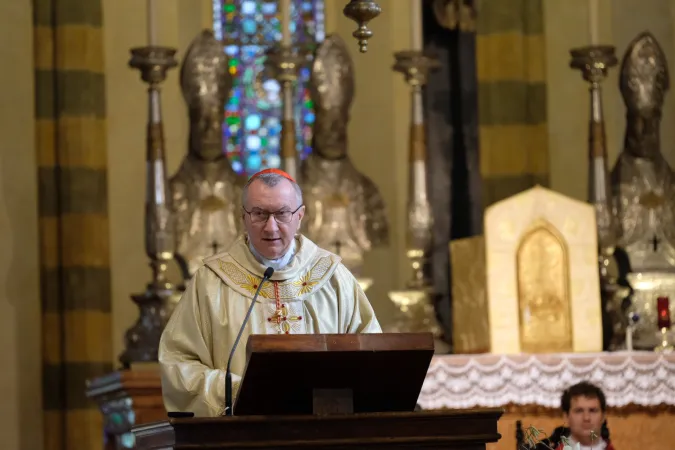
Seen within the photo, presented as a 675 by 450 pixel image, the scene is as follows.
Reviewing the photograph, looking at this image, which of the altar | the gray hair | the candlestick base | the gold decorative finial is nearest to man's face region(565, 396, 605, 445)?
the altar

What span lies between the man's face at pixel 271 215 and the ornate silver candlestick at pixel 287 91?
380 cm

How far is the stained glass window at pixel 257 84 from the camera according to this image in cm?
A: 1128

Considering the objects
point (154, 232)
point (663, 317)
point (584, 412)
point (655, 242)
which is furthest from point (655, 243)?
point (154, 232)

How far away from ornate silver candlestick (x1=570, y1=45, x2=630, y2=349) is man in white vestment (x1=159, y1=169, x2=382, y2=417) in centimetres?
353

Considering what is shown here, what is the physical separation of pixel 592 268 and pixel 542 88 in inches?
106

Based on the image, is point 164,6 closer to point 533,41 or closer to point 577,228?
point 533,41

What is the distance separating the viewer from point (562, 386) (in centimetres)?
804

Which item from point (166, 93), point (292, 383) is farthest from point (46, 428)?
point (292, 383)

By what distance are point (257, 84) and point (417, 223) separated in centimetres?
260

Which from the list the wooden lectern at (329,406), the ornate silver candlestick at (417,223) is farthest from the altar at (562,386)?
the wooden lectern at (329,406)

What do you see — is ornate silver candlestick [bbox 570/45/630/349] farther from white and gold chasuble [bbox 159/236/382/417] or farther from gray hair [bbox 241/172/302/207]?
gray hair [bbox 241/172/302/207]

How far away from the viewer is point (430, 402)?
7910 mm

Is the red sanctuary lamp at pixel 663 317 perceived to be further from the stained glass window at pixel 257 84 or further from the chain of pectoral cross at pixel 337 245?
the stained glass window at pixel 257 84

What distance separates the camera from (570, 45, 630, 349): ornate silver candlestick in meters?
8.90
